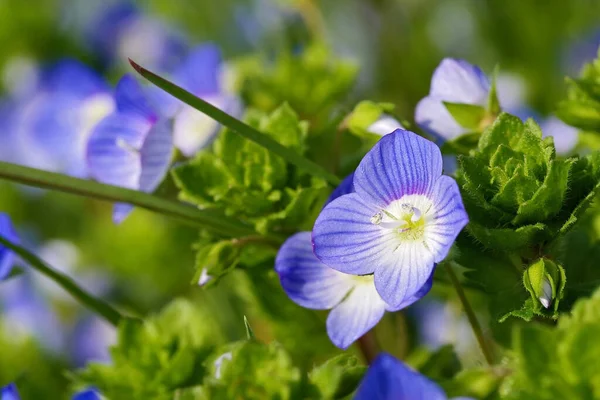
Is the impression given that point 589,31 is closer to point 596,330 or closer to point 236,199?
point 236,199

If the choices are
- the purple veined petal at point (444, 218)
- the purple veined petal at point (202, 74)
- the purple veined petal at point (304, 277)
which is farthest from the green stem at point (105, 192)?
the purple veined petal at point (202, 74)

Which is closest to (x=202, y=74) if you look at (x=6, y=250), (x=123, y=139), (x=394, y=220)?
(x=123, y=139)

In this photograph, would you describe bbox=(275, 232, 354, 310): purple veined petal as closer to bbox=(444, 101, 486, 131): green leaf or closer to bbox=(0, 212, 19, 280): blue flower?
bbox=(444, 101, 486, 131): green leaf

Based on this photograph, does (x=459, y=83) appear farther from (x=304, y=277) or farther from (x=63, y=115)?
(x=63, y=115)

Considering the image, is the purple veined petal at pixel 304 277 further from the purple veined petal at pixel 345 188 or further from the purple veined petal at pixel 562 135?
the purple veined petal at pixel 562 135

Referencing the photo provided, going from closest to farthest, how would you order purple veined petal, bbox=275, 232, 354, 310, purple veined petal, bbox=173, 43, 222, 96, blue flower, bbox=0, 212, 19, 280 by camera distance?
purple veined petal, bbox=275, 232, 354, 310 → blue flower, bbox=0, 212, 19, 280 → purple veined petal, bbox=173, 43, 222, 96

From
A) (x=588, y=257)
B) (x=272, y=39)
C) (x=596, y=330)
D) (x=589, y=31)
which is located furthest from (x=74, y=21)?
(x=596, y=330)

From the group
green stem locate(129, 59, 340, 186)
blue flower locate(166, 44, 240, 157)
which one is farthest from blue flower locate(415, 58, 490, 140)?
blue flower locate(166, 44, 240, 157)
